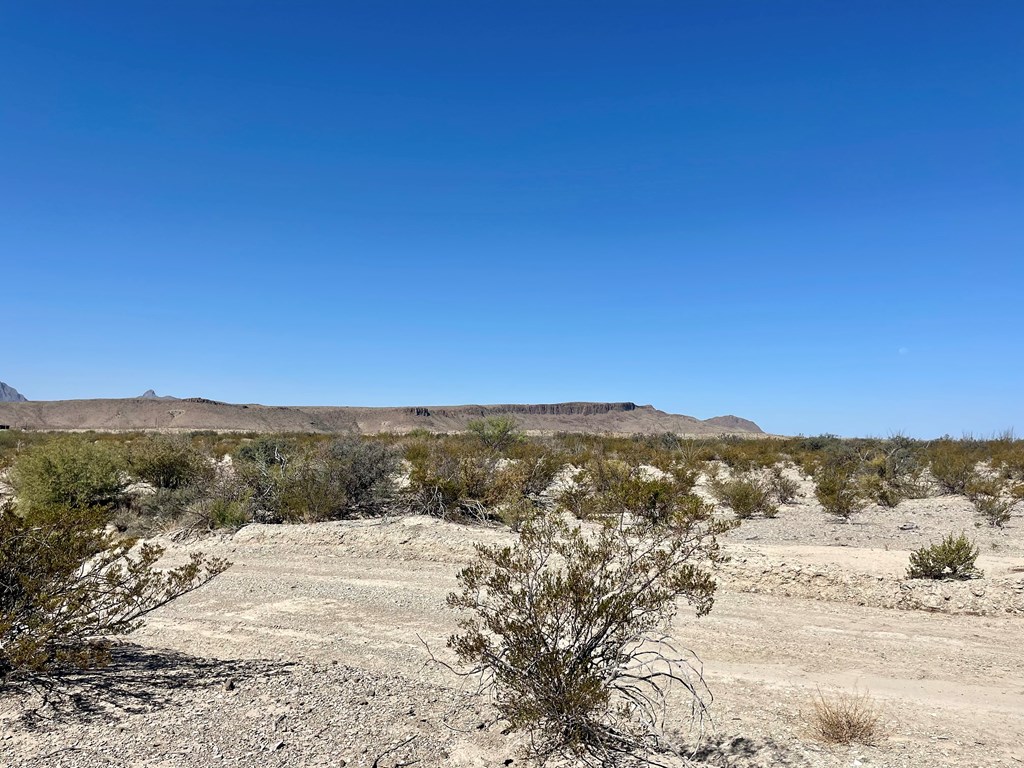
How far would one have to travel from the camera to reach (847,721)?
516 cm

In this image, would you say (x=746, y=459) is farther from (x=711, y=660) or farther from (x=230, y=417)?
(x=230, y=417)

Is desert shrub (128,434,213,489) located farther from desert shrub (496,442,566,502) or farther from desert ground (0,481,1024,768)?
desert shrub (496,442,566,502)

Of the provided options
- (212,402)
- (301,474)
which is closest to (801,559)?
(301,474)

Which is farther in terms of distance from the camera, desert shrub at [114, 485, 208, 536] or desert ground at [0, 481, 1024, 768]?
desert shrub at [114, 485, 208, 536]

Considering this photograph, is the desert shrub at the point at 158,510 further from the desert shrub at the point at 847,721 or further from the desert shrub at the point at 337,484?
the desert shrub at the point at 847,721

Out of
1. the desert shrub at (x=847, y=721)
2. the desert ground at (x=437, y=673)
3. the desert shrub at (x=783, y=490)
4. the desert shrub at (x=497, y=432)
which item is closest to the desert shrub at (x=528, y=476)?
the desert ground at (x=437, y=673)

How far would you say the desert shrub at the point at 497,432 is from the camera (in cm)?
3192

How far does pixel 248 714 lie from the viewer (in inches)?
204

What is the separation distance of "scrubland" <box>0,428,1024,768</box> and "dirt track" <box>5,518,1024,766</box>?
35 mm

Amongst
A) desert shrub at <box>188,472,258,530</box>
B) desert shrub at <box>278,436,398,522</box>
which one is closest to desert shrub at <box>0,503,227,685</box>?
desert shrub at <box>188,472,258,530</box>

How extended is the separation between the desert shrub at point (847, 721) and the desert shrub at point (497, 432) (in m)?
25.1

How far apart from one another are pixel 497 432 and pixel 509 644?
27.6 metres

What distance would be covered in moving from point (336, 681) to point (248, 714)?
1.02 meters

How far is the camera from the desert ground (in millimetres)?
4746
